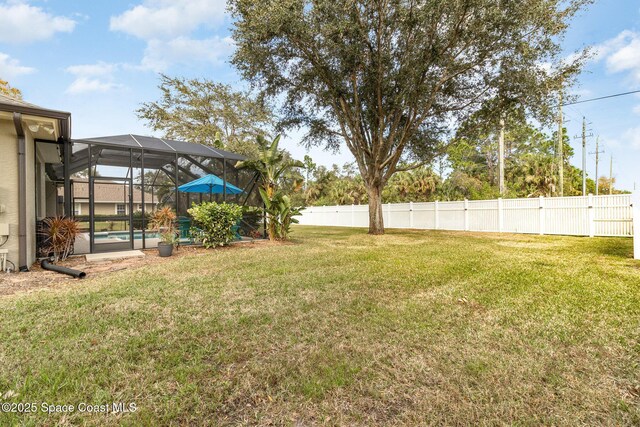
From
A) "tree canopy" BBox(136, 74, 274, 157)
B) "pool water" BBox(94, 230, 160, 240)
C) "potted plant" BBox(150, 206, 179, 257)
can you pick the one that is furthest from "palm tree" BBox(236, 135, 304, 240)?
"tree canopy" BBox(136, 74, 274, 157)

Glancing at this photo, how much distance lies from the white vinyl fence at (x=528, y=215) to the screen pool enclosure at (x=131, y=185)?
9.88 metres

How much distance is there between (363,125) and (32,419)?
13679 millimetres

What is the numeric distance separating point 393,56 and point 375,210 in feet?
21.8

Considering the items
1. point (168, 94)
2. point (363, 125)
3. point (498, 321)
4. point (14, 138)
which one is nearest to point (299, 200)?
point (168, 94)

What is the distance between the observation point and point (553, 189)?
22234mm

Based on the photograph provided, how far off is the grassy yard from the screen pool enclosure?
484cm

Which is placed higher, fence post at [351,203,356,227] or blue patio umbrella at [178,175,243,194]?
blue patio umbrella at [178,175,243,194]

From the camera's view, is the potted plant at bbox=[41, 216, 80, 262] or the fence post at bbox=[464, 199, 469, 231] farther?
the fence post at bbox=[464, 199, 469, 231]

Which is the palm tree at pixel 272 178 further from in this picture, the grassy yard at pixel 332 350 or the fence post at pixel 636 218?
the fence post at pixel 636 218

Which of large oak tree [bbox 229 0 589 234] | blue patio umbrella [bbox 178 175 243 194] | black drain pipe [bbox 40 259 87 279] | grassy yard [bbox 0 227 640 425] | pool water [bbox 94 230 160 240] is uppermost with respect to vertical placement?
large oak tree [bbox 229 0 589 234]

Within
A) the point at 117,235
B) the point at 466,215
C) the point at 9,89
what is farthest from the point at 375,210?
the point at 9,89

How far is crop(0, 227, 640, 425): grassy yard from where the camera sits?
6.02 feet

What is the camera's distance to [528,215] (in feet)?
41.7

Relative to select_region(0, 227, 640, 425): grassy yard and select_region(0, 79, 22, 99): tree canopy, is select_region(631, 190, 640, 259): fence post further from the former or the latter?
select_region(0, 79, 22, 99): tree canopy
